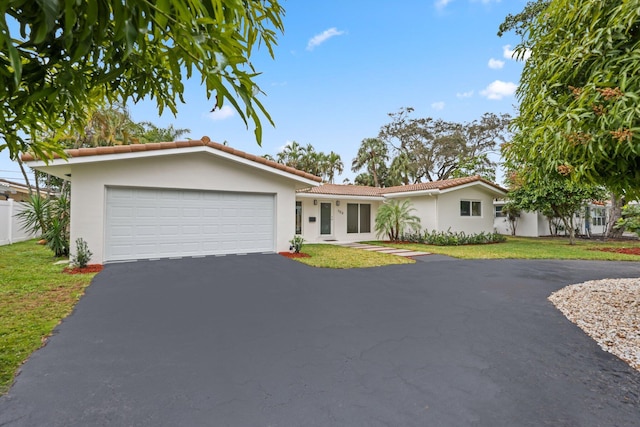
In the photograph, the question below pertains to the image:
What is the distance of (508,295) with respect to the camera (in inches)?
242

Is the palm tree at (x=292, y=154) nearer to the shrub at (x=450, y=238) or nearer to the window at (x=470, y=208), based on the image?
the shrub at (x=450, y=238)

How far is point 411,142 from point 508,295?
94.4ft

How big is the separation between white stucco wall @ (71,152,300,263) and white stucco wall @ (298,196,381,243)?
4761 millimetres

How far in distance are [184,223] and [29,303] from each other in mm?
4895

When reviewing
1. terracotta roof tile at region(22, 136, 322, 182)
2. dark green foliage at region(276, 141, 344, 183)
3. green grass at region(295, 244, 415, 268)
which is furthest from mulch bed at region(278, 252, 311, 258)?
dark green foliage at region(276, 141, 344, 183)

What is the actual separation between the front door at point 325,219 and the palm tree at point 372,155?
630 inches

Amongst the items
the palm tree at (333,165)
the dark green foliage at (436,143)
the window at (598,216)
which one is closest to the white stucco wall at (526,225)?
the window at (598,216)

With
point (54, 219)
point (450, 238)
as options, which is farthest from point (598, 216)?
point (54, 219)

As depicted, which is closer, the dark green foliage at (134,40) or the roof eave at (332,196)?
the dark green foliage at (134,40)

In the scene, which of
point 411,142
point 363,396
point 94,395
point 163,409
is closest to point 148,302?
point 94,395

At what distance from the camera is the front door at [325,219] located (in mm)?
17094

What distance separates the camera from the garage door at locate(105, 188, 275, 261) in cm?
905

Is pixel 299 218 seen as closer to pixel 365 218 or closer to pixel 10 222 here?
pixel 365 218

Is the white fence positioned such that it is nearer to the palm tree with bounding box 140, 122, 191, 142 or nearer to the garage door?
the garage door
